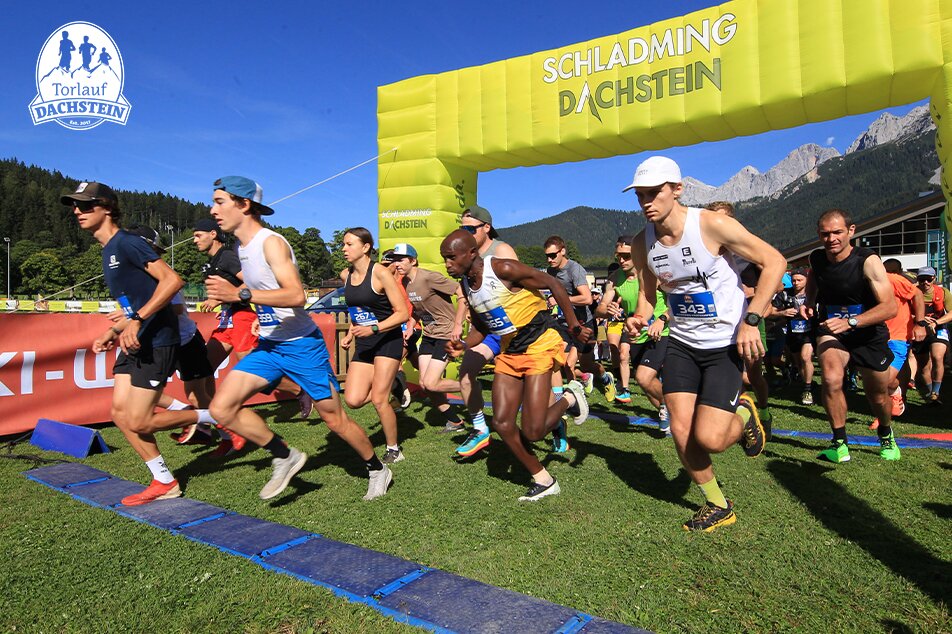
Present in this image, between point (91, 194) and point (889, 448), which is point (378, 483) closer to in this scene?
point (91, 194)

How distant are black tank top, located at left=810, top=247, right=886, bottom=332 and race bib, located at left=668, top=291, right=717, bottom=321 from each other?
7.39 ft

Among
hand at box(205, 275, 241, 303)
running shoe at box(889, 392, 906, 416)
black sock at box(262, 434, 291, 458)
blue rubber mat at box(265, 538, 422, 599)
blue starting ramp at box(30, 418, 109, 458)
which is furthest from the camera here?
running shoe at box(889, 392, 906, 416)

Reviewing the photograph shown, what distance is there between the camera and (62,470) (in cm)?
468

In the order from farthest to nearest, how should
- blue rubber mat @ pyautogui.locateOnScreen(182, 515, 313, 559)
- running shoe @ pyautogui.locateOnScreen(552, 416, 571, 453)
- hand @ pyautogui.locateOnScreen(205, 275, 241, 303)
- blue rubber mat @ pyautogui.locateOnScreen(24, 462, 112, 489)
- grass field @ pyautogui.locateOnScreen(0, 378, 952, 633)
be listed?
running shoe @ pyautogui.locateOnScreen(552, 416, 571, 453)
blue rubber mat @ pyautogui.locateOnScreen(24, 462, 112, 489)
hand @ pyautogui.locateOnScreen(205, 275, 241, 303)
blue rubber mat @ pyautogui.locateOnScreen(182, 515, 313, 559)
grass field @ pyautogui.locateOnScreen(0, 378, 952, 633)

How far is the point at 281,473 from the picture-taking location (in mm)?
3949

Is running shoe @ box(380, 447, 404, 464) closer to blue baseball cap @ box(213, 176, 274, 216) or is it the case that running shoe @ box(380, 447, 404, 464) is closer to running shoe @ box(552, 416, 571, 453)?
running shoe @ box(552, 416, 571, 453)

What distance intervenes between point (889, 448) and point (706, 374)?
2791mm

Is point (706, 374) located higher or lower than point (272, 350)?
lower

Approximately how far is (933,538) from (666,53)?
6.98 metres

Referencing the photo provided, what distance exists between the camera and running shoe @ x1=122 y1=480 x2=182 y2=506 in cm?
380

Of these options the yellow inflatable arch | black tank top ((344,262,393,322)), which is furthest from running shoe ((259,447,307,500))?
the yellow inflatable arch

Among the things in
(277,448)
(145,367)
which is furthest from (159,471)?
(277,448)

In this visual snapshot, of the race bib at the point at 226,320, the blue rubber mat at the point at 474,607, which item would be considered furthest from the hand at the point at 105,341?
the blue rubber mat at the point at 474,607

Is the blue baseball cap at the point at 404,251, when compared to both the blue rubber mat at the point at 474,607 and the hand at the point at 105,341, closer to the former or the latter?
the hand at the point at 105,341
